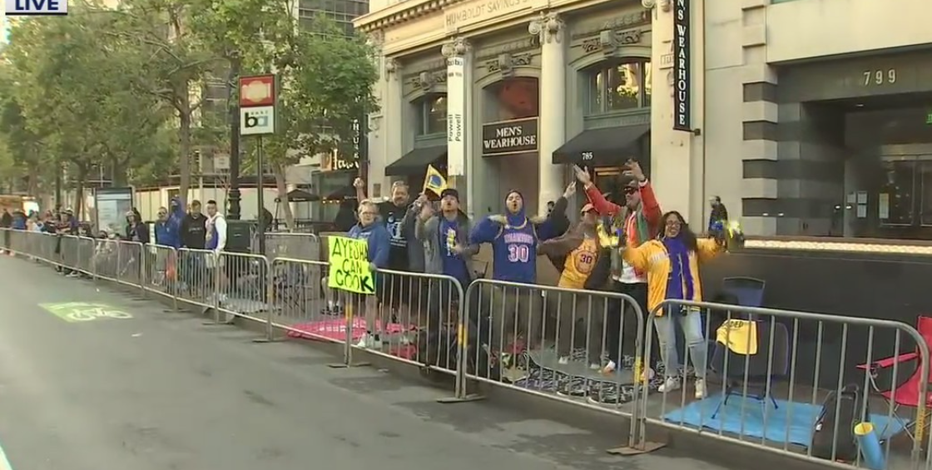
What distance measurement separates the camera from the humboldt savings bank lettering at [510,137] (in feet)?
64.7

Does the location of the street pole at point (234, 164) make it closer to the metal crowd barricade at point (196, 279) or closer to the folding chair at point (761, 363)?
the metal crowd barricade at point (196, 279)

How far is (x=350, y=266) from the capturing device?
9.68 m

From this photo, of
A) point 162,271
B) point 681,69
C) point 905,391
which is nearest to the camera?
point 905,391

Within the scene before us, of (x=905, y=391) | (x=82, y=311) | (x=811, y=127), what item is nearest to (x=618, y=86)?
(x=811, y=127)

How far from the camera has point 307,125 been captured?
72.6 ft

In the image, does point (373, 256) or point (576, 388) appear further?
point (373, 256)

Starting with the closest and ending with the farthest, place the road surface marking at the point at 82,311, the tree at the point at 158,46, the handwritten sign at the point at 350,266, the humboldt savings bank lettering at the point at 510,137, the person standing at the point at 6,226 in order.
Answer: the handwritten sign at the point at 350,266
the road surface marking at the point at 82,311
the humboldt savings bank lettering at the point at 510,137
the tree at the point at 158,46
the person standing at the point at 6,226

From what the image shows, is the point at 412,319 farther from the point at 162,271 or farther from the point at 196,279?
the point at 162,271

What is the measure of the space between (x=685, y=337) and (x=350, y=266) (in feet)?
13.5

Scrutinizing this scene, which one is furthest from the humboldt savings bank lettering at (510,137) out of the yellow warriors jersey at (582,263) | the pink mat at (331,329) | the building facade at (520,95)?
the yellow warriors jersey at (582,263)

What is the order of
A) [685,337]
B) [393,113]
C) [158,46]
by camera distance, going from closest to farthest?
1. [685,337]
2. [393,113]
3. [158,46]

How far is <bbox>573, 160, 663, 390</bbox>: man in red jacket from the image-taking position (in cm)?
762

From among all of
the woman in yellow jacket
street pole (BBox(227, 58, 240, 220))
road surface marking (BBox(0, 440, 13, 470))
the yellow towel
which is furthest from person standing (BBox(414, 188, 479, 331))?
street pole (BBox(227, 58, 240, 220))

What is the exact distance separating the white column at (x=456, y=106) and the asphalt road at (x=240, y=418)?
36.3 ft
